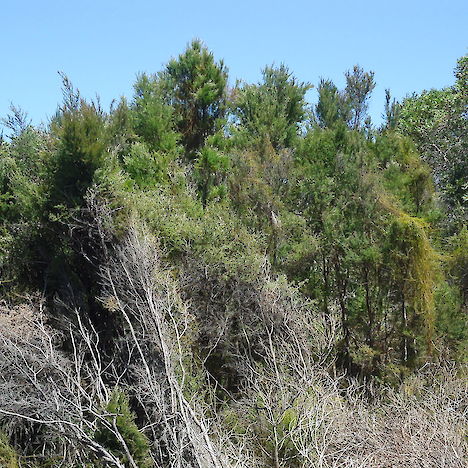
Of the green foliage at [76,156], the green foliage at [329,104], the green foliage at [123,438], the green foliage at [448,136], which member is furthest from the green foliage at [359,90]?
the green foliage at [123,438]

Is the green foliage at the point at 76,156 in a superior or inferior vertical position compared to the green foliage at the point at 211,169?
inferior

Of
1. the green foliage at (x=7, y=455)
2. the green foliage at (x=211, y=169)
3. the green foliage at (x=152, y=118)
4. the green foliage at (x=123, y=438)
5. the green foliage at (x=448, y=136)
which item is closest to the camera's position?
the green foliage at (x=123, y=438)

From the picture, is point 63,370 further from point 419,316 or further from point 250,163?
point 419,316

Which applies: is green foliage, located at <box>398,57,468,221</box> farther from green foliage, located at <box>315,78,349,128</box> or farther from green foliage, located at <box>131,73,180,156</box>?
green foliage, located at <box>131,73,180,156</box>

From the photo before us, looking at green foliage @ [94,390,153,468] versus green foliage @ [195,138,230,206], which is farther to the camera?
green foliage @ [195,138,230,206]

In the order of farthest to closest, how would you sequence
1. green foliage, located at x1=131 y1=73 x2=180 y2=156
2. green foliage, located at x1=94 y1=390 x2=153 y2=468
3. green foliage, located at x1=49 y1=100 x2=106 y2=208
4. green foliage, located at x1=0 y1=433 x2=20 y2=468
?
green foliage, located at x1=131 y1=73 x2=180 y2=156, green foliage, located at x1=49 y1=100 x2=106 y2=208, green foliage, located at x1=0 y1=433 x2=20 y2=468, green foliage, located at x1=94 y1=390 x2=153 y2=468

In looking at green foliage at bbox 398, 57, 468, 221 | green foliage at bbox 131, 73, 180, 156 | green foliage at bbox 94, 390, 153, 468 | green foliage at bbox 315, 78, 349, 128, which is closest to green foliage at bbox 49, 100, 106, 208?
green foliage at bbox 131, 73, 180, 156

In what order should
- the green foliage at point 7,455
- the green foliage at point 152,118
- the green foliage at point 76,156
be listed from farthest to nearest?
the green foliage at point 152,118
the green foliage at point 76,156
the green foliage at point 7,455

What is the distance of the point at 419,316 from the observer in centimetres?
1412

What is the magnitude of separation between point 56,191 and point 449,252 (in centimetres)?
1091

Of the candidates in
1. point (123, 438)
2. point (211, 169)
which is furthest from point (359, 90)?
point (123, 438)

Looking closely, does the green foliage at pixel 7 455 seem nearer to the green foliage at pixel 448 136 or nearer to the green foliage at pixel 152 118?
the green foliage at pixel 152 118

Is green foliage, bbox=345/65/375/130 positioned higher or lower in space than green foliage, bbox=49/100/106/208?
higher

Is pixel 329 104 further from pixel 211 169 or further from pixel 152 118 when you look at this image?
pixel 152 118
